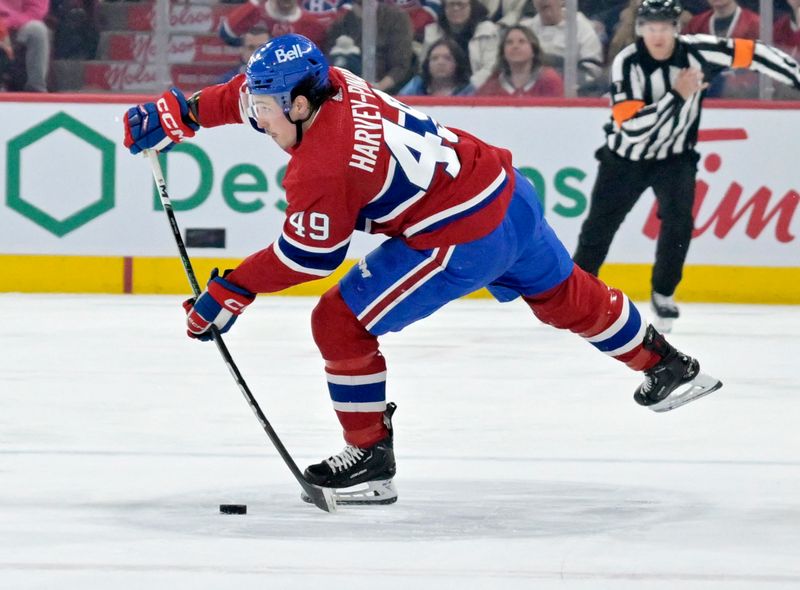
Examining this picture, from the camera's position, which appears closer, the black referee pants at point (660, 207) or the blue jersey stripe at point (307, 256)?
the blue jersey stripe at point (307, 256)

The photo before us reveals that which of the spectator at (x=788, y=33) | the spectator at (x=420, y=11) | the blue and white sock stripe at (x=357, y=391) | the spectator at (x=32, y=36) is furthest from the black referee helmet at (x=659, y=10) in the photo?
the blue and white sock stripe at (x=357, y=391)

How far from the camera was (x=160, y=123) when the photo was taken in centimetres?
382

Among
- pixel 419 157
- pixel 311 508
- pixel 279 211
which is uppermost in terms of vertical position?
pixel 419 157

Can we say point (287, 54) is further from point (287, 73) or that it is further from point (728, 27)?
point (728, 27)

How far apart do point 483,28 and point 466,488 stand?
15.0 ft

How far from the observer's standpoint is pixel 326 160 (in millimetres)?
3156

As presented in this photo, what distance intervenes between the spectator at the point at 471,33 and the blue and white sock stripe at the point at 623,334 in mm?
4184

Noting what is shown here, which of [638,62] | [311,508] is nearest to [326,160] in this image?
[311,508]

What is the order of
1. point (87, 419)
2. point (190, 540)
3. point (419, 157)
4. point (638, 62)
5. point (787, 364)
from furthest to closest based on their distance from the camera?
1. point (638, 62)
2. point (787, 364)
3. point (87, 419)
4. point (419, 157)
5. point (190, 540)

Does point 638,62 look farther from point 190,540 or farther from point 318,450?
point 190,540

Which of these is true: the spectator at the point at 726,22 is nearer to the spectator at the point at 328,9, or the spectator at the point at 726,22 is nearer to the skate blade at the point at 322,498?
the spectator at the point at 328,9

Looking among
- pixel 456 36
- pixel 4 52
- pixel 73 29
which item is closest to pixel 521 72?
pixel 456 36

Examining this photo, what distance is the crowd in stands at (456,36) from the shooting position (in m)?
7.85

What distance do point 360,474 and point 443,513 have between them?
0.23 m
